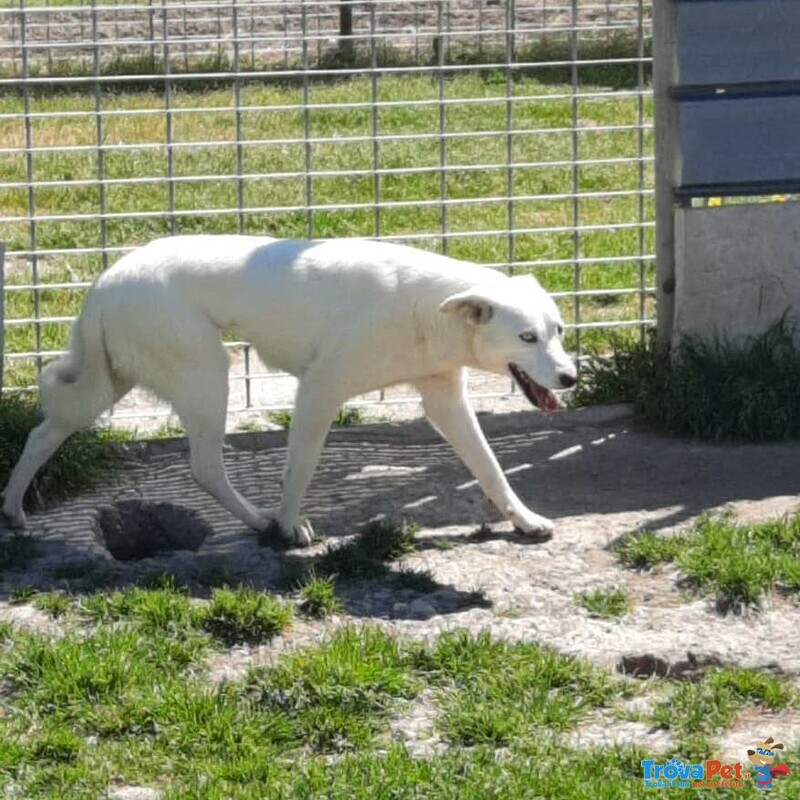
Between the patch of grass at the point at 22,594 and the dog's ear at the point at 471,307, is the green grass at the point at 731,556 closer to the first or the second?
the dog's ear at the point at 471,307

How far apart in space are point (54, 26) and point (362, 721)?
12.8 meters

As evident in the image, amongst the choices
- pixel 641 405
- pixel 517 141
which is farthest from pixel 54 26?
pixel 641 405

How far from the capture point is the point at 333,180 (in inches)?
465

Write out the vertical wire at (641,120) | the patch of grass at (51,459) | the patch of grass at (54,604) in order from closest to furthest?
1. the patch of grass at (54,604)
2. the patch of grass at (51,459)
3. the vertical wire at (641,120)

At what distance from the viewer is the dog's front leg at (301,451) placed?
6434 millimetres

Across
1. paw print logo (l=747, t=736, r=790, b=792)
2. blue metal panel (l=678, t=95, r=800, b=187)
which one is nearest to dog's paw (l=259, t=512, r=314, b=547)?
paw print logo (l=747, t=736, r=790, b=792)

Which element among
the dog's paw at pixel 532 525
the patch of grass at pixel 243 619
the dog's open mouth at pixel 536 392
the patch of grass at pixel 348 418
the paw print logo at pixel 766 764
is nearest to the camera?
the paw print logo at pixel 766 764

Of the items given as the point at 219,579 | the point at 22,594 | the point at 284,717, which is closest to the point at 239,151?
the point at 219,579

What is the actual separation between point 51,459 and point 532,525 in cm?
193

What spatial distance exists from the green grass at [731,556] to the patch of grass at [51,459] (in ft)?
7.22

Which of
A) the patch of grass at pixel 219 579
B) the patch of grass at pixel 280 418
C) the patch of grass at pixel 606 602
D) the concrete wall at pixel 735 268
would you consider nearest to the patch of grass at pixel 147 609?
the patch of grass at pixel 219 579

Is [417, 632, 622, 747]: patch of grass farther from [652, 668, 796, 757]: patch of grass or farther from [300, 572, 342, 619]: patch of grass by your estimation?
[300, 572, 342, 619]: patch of grass

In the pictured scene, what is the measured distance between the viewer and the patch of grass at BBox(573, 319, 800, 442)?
25.1 ft

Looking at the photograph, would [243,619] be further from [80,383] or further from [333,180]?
[333,180]
